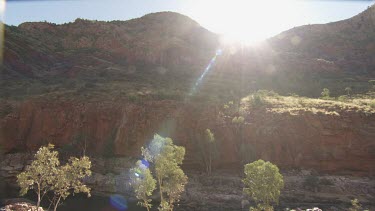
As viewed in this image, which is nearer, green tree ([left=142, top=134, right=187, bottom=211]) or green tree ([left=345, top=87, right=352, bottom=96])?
green tree ([left=142, top=134, right=187, bottom=211])

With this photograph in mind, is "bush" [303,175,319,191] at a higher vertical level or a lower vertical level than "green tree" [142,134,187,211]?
lower

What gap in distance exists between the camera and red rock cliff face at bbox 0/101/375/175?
47969 millimetres

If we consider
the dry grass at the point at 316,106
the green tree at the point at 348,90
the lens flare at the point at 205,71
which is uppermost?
the lens flare at the point at 205,71

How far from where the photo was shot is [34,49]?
86.6m

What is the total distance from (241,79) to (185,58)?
61.6 ft

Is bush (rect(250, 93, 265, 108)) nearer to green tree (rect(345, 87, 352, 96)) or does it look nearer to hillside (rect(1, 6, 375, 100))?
hillside (rect(1, 6, 375, 100))

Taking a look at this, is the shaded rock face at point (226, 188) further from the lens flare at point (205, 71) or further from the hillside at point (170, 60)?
the lens flare at point (205, 71)

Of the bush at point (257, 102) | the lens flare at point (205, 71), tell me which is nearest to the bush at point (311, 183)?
the bush at point (257, 102)

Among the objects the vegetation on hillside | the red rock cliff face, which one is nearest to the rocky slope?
the red rock cliff face

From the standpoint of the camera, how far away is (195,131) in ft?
172

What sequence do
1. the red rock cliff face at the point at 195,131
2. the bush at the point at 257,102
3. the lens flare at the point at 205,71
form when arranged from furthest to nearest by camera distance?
the lens flare at the point at 205,71 → the bush at the point at 257,102 → the red rock cliff face at the point at 195,131

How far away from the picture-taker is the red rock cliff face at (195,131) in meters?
48.0

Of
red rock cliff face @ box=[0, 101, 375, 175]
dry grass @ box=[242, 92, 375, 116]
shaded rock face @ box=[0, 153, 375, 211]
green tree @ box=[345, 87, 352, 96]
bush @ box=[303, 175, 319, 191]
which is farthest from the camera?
green tree @ box=[345, 87, 352, 96]

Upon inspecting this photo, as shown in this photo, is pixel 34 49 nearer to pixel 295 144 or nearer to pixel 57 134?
pixel 57 134
